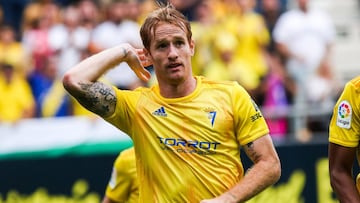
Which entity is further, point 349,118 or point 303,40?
point 303,40

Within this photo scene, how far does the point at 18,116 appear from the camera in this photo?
13.9m

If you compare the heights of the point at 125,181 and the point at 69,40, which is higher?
the point at 125,181

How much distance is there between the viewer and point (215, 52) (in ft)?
45.0

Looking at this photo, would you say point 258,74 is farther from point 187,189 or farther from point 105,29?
point 187,189

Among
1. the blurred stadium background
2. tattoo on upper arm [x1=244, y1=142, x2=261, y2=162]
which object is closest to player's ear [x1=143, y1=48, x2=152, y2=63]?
tattoo on upper arm [x1=244, y1=142, x2=261, y2=162]

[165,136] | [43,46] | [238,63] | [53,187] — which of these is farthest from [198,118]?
[43,46]

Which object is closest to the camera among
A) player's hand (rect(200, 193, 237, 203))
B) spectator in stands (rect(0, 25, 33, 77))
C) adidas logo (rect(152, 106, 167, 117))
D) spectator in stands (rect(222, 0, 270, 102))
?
player's hand (rect(200, 193, 237, 203))

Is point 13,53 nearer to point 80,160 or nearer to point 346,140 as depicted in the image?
point 80,160

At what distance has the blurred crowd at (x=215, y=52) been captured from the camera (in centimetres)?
1345

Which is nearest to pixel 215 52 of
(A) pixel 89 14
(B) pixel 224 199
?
(A) pixel 89 14

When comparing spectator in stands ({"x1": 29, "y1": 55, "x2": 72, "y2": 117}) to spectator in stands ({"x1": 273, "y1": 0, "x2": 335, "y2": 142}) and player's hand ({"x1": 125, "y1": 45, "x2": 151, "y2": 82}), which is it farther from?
player's hand ({"x1": 125, "y1": 45, "x2": 151, "y2": 82})

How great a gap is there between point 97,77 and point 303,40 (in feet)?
24.8

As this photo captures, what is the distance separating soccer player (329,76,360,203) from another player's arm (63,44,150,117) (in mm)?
1315

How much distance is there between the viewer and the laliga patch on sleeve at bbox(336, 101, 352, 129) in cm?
664
